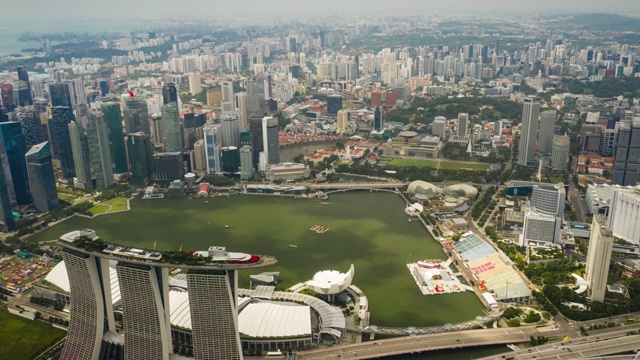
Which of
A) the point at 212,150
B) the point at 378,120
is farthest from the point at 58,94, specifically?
the point at 378,120

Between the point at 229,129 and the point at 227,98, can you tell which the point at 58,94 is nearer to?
the point at 227,98

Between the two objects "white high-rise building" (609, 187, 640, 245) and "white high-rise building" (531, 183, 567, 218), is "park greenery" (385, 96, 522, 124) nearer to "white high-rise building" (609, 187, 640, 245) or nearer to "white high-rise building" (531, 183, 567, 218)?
"white high-rise building" (531, 183, 567, 218)

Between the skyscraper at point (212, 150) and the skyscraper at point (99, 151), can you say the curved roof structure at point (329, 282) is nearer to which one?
the skyscraper at point (212, 150)

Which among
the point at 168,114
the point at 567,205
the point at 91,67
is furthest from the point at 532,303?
the point at 91,67

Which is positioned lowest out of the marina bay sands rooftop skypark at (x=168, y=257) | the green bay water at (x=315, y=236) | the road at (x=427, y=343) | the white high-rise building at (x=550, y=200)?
the green bay water at (x=315, y=236)

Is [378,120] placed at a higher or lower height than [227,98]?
lower

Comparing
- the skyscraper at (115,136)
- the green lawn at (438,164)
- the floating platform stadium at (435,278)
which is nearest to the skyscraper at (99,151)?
the skyscraper at (115,136)
